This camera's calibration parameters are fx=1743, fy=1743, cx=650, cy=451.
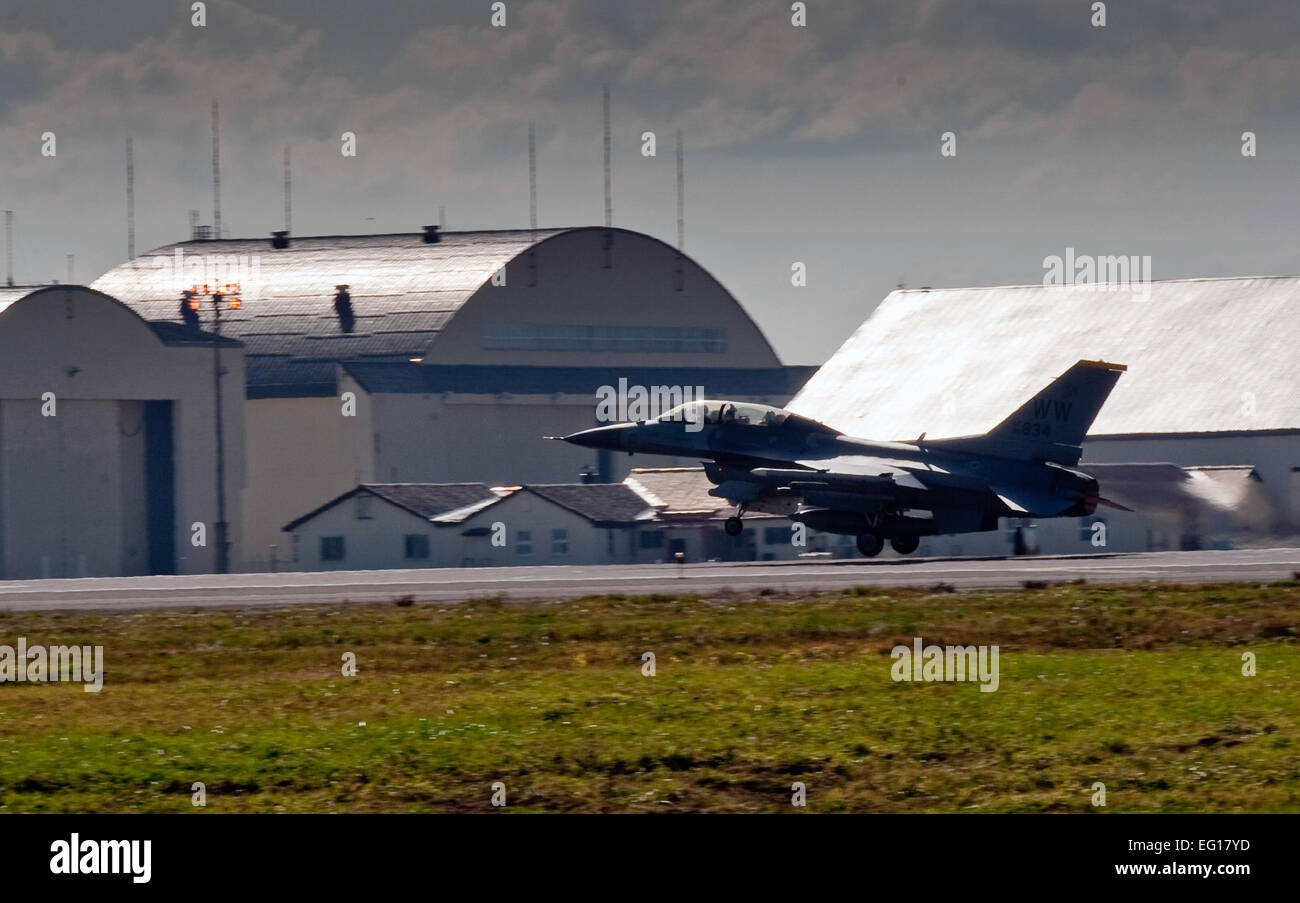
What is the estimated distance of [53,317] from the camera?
237 ft

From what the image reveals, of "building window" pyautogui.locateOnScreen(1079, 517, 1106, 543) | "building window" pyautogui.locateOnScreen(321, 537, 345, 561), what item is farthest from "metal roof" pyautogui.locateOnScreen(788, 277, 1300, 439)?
"building window" pyautogui.locateOnScreen(321, 537, 345, 561)

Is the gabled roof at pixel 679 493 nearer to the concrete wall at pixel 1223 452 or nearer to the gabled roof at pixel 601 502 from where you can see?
the gabled roof at pixel 601 502

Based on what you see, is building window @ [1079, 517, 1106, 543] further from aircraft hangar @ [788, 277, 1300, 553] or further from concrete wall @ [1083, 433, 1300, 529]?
concrete wall @ [1083, 433, 1300, 529]

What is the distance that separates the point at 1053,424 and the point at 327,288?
5523cm

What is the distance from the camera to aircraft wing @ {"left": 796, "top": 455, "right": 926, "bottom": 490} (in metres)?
46.6

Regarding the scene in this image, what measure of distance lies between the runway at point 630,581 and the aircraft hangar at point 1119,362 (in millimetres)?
20398

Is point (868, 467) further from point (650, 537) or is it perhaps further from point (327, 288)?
point (327, 288)

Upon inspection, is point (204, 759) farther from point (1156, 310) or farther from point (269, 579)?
point (1156, 310)

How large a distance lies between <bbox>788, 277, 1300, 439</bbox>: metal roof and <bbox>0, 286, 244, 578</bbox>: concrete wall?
26.9 meters

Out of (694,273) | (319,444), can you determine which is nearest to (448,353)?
(319,444)

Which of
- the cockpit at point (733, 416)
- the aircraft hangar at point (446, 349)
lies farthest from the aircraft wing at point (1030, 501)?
the aircraft hangar at point (446, 349)

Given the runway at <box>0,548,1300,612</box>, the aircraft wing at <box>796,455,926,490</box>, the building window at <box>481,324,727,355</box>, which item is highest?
the building window at <box>481,324,727,355</box>
